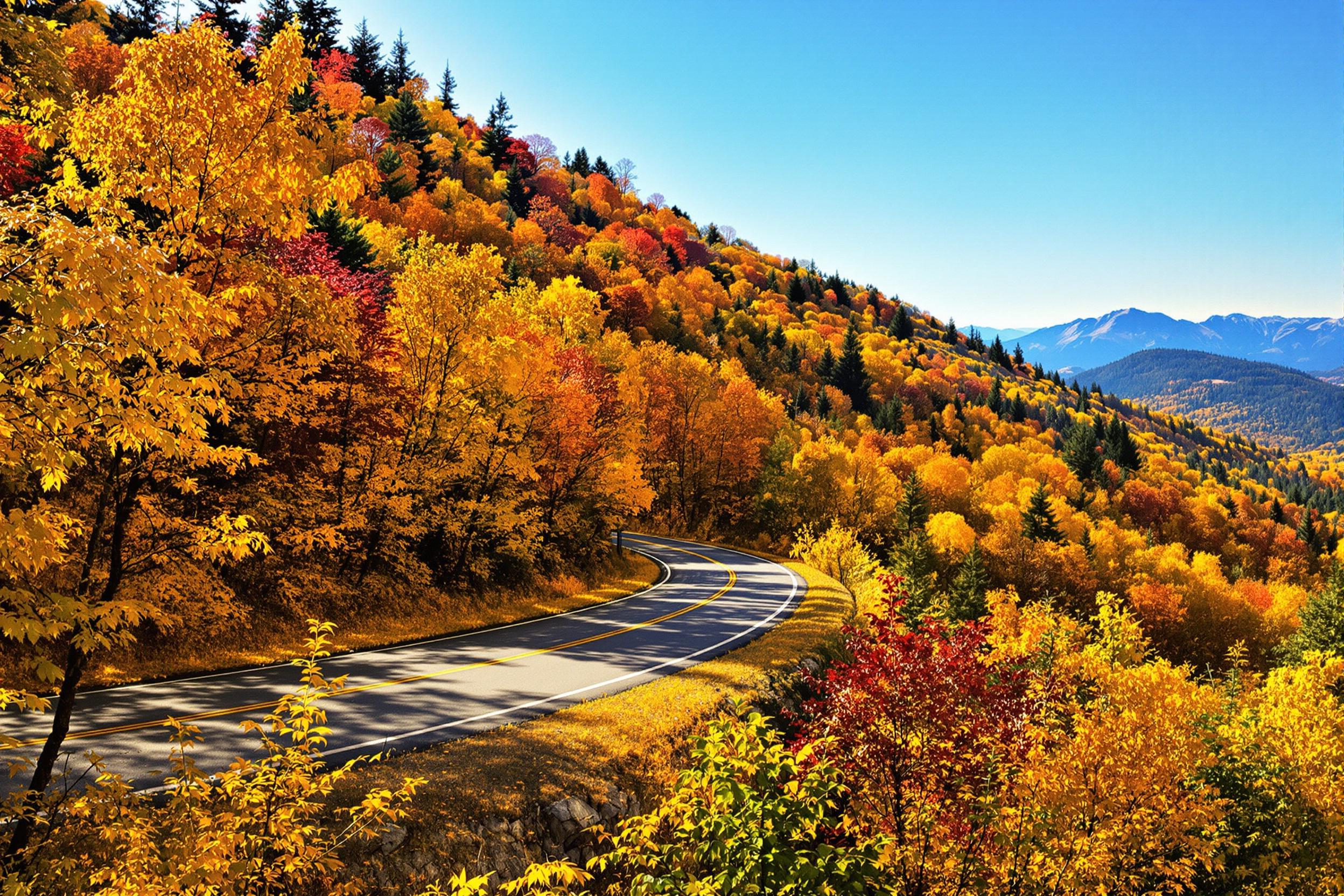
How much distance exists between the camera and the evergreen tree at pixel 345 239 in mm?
27891

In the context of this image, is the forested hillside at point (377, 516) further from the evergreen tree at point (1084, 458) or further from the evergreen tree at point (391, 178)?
the evergreen tree at point (1084, 458)

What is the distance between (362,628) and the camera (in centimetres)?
1898

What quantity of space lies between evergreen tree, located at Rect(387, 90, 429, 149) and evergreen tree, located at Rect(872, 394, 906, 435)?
227 feet

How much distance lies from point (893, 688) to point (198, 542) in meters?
8.24

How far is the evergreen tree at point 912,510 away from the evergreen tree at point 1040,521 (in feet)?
53.2

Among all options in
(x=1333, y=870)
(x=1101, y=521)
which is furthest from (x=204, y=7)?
(x=1101, y=521)

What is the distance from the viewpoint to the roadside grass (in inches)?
551

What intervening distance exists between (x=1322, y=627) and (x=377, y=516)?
208 ft

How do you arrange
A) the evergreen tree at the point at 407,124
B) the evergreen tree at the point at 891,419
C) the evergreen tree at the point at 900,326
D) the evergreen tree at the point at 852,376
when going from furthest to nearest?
the evergreen tree at the point at 900,326 → the evergreen tree at the point at 852,376 → the evergreen tree at the point at 891,419 → the evergreen tree at the point at 407,124

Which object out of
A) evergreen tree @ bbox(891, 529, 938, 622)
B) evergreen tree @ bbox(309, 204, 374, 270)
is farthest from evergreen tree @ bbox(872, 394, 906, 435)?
evergreen tree @ bbox(309, 204, 374, 270)

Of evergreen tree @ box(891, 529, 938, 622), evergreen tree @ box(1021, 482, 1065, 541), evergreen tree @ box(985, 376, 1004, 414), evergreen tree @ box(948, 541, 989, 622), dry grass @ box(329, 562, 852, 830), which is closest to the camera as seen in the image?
dry grass @ box(329, 562, 852, 830)

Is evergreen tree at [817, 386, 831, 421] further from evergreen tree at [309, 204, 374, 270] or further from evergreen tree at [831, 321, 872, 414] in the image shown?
evergreen tree at [309, 204, 374, 270]

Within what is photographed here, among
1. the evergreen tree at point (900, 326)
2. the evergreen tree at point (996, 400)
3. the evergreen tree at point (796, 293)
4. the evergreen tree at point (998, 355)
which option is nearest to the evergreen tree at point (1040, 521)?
the evergreen tree at point (996, 400)

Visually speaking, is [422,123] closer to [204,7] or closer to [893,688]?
[204,7]
